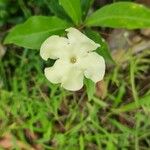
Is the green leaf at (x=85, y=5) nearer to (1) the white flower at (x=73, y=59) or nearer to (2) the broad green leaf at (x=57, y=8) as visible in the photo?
(2) the broad green leaf at (x=57, y=8)

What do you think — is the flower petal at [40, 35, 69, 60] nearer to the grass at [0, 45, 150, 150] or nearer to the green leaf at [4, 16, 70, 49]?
the green leaf at [4, 16, 70, 49]

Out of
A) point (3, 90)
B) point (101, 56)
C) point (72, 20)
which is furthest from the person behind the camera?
point (3, 90)

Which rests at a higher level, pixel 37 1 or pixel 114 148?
pixel 37 1

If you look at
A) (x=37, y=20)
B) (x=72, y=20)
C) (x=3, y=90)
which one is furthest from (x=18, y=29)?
(x=3, y=90)

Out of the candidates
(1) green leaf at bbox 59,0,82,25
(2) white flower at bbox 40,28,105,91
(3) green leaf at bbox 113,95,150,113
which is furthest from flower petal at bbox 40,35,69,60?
(3) green leaf at bbox 113,95,150,113

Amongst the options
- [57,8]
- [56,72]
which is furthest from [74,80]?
[57,8]

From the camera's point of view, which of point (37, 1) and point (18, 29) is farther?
point (37, 1)

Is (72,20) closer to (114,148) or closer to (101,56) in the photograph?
(101,56)

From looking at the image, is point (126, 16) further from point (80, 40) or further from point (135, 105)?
point (135, 105)
